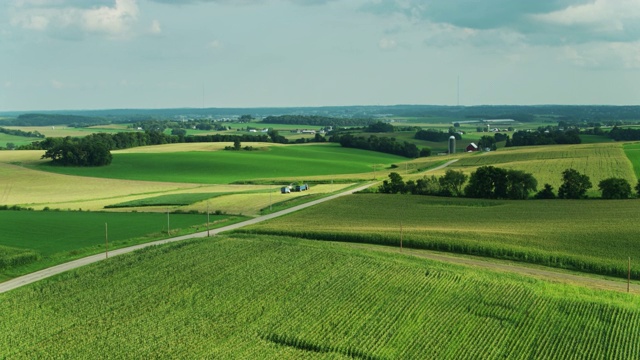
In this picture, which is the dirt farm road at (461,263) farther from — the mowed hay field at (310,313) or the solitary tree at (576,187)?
the solitary tree at (576,187)

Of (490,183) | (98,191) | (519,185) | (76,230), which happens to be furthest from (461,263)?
(98,191)

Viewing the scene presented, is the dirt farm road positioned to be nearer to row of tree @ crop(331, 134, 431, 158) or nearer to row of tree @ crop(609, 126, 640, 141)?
row of tree @ crop(331, 134, 431, 158)

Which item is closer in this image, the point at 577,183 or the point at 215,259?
the point at 215,259

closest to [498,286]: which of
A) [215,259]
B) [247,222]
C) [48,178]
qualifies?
[215,259]

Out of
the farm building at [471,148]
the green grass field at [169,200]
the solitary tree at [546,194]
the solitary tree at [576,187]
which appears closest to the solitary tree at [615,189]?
the solitary tree at [576,187]

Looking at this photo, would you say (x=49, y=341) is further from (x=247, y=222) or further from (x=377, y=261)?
(x=247, y=222)

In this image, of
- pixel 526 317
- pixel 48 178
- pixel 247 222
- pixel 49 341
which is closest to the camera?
pixel 49 341
